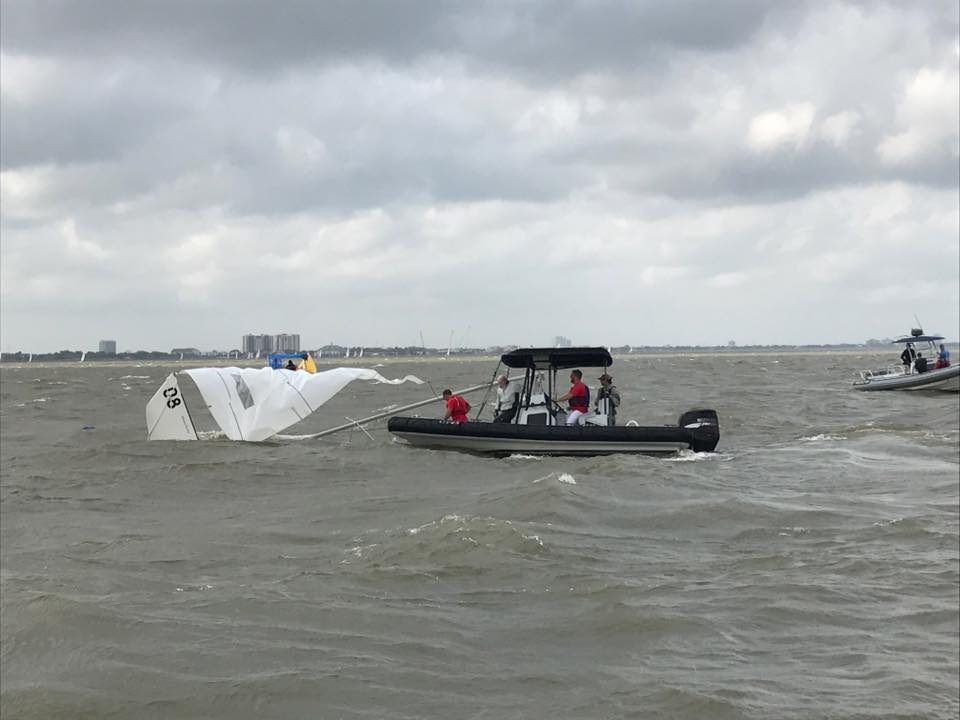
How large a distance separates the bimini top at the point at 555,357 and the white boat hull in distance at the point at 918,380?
2623 centimetres

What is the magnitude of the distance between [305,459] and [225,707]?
15.4 metres

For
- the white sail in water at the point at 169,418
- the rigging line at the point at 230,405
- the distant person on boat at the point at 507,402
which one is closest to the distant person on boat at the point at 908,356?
the distant person on boat at the point at 507,402

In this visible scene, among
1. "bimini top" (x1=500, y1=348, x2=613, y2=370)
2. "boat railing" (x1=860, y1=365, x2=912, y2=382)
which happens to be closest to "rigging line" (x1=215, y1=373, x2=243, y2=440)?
"bimini top" (x1=500, y1=348, x2=613, y2=370)

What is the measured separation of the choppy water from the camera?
641cm

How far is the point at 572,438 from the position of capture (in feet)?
65.1

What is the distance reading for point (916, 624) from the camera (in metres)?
7.60

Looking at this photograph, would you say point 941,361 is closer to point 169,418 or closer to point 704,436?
point 704,436

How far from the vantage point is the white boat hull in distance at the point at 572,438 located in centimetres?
1973

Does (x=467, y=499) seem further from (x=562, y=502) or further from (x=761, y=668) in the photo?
(x=761, y=668)

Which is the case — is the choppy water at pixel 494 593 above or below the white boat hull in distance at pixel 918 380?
below

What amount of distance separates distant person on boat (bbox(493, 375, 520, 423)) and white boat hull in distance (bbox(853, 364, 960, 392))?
26939 millimetres

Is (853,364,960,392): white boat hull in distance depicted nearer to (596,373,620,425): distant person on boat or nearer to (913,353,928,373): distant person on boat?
(913,353,928,373): distant person on boat

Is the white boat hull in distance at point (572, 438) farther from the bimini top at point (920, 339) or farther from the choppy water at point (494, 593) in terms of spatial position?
the bimini top at point (920, 339)

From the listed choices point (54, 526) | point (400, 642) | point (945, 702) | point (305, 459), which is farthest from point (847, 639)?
point (305, 459)
